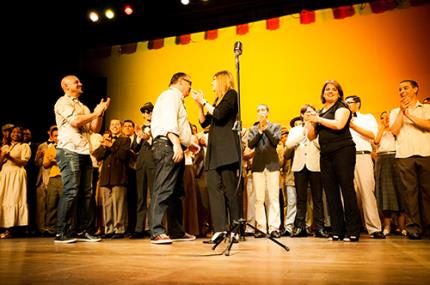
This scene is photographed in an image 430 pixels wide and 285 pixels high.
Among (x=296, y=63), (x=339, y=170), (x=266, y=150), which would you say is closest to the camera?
(x=339, y=170)

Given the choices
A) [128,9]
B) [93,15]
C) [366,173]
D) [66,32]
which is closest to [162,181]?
[366,173]

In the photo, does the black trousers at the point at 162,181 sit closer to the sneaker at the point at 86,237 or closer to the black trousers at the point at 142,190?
the sneaker at the point at 86,237

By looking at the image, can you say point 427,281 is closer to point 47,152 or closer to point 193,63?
point 47,152

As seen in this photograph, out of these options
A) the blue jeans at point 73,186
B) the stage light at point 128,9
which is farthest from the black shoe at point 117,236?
the stage light at point 128,9

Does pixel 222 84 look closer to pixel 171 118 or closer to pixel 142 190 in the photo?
pixel 171 118

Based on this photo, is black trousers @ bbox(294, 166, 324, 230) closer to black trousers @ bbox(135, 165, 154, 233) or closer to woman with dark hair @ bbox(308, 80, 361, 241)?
woman with dark hair @ bbox(308, 80, 361, 241)

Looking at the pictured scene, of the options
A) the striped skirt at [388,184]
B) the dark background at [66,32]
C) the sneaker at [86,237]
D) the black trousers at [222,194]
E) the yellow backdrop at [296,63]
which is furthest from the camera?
the dark background at [66,32]

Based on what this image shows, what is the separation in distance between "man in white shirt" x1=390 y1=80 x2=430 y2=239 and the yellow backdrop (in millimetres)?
2049

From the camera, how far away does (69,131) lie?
12.5ft

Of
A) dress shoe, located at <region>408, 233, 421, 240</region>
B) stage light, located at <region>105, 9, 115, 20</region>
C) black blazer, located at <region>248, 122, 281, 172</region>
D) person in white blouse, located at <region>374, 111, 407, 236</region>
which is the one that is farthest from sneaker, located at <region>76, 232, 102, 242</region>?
stage light, located at <region>105, 9, 115, 20</region>

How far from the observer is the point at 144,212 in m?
4.75

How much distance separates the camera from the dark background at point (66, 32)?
6.27m

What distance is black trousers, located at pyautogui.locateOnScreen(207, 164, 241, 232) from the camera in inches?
132

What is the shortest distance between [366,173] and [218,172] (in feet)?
6.00
